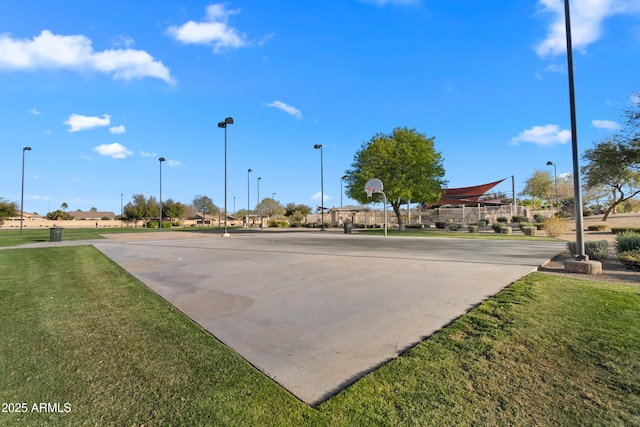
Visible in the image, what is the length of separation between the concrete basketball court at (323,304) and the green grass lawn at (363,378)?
0.88ft

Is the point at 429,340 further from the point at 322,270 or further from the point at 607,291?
the point at 322,270

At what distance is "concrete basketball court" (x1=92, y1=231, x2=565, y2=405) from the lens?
321 centimetres

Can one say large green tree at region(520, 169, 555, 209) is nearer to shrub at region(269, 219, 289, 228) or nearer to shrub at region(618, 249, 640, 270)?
shrub at region(269, 219, 289, 228)

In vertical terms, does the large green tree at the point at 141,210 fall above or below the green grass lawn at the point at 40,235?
above

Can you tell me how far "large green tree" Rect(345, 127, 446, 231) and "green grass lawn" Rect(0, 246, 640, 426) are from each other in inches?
998

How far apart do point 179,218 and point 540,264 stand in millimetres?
76226

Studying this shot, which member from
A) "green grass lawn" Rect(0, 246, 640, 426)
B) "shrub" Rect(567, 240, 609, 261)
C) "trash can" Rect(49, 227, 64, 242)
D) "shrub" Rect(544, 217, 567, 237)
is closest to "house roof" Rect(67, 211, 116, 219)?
"trash can" Rect(49, 227, 64, 242)

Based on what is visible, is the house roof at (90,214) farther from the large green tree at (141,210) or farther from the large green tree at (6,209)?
the large green tree at (6,209)

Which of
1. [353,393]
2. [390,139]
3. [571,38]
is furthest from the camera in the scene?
[390,139]

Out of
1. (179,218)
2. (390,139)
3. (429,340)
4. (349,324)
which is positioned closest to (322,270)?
(349,324)

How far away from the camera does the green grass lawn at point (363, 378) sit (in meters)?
2.30

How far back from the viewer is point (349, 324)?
4.26m

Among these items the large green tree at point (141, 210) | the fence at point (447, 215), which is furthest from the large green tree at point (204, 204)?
the fence at point (447, 215)

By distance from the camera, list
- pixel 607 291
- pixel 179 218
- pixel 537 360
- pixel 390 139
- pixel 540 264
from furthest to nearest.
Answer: pixel 179 218
pixel 390 139
pixel 540 264
pixel 607 291
pixel 537 360
